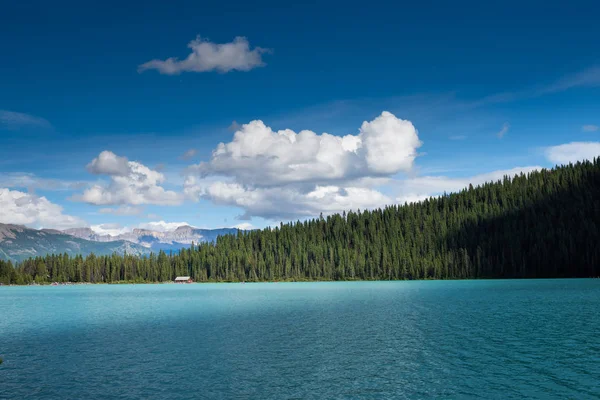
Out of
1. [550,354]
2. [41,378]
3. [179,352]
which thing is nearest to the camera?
[41,378]

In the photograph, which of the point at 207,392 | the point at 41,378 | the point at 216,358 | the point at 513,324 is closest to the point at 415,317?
the point at 513,324

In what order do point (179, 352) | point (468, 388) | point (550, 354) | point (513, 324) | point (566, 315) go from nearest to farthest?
point (468, 388) → point (550, 354) → point (179, 352) → point (513, 324) → point (566, 315)

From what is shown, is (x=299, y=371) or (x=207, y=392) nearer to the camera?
(x=207, y=392)

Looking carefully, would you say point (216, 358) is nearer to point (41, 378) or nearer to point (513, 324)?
point (41, 378)

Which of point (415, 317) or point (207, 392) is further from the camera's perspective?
point (415, 317)

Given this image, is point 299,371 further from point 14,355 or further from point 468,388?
point 14,355

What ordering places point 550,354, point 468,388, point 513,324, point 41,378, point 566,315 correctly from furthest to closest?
point 566,315 < point 513,324 < point 550,354 < point 41,378 < point 468,388

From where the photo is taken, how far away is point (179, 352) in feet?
166

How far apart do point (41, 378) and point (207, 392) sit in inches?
587

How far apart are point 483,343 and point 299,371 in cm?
2135

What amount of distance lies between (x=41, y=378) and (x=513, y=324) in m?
54.0

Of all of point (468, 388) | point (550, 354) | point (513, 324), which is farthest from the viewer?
point (513, 324)

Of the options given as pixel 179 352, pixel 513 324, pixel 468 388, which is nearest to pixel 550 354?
pixel 468 388

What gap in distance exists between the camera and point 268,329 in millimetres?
66125
